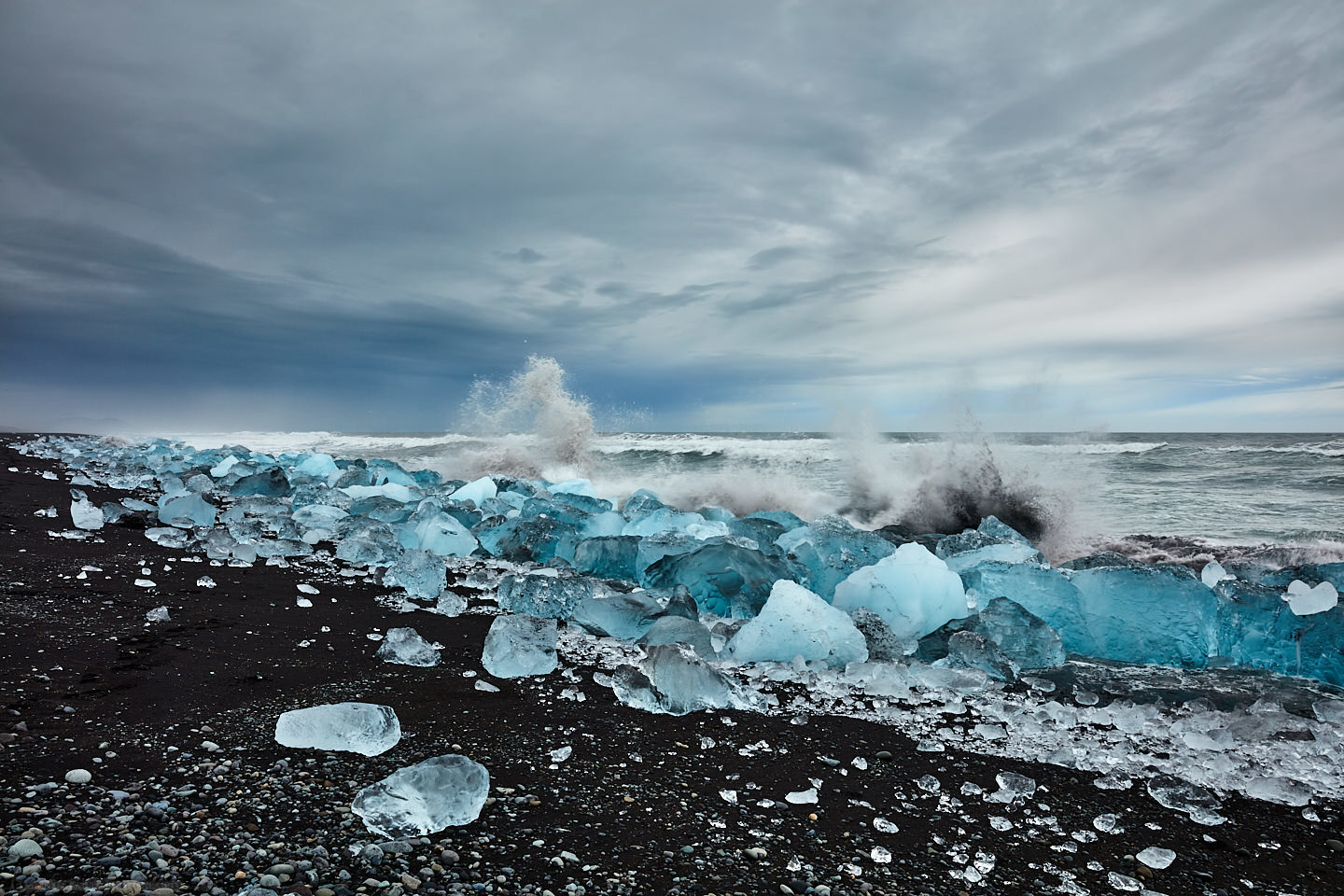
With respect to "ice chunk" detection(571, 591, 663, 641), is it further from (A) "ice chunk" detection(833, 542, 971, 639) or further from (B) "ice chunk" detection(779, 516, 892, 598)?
(B) "ice chunk" detection(779, 516, 892, 598)

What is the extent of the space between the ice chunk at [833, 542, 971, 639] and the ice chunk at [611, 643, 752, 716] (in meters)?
1.19

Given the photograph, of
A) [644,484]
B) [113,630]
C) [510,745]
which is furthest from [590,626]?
[644,484]

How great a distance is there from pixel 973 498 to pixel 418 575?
20.0ft

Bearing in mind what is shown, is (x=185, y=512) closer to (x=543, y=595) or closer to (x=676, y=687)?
(x=543, y=595)

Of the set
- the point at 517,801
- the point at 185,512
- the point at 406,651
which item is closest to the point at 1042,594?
the point at 517,801

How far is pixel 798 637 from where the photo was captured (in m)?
2.63

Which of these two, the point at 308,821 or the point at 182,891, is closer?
the point at 182,891

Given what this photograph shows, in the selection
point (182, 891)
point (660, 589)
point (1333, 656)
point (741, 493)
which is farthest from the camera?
point (741, 493)

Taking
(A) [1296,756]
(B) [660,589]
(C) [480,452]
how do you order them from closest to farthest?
(A) [1296,756] → (B) [660,589] → (C) [480,452]

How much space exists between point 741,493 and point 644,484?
177cm

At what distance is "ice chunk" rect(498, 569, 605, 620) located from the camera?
322 centimetres

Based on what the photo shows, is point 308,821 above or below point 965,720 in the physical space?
above

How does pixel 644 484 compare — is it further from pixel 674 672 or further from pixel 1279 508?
pixel 1279 508

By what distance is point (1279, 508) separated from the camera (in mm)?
8945
